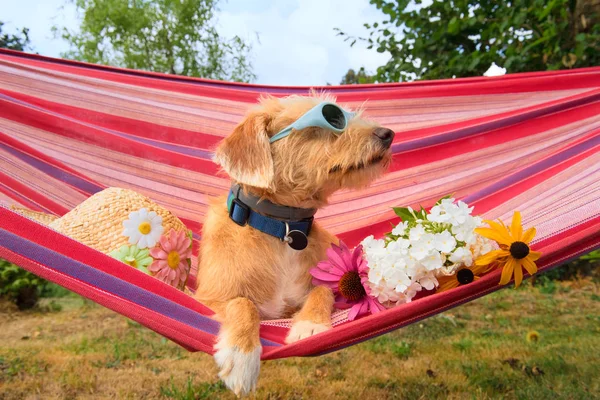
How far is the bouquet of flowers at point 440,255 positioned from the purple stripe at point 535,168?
992 mm

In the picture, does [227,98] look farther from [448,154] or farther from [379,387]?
[379,387]

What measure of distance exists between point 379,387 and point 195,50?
334 inches

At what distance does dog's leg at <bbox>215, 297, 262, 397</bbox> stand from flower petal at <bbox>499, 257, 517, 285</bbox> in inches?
31.1

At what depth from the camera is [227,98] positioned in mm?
3381

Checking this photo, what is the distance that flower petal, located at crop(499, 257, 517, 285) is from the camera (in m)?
1.59

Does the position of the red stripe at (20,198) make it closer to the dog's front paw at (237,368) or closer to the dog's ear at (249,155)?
the dog's ear at (249,155)

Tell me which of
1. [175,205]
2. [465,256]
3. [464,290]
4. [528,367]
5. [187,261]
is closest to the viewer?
[464,290]

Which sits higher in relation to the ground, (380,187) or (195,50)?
(380,187)

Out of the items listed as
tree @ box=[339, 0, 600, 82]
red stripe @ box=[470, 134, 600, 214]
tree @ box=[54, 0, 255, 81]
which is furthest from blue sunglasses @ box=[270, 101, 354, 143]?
tree @ box=[54, 0, 255, 81]

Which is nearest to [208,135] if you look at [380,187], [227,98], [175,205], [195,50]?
[227,98]

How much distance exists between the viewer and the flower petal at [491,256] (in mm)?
1621

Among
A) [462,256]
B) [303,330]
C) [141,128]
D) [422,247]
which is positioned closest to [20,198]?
[141,128]

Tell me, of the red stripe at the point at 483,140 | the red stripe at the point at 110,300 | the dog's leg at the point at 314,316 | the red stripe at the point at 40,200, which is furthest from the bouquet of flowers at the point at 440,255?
the red stripe at the point at 40,200

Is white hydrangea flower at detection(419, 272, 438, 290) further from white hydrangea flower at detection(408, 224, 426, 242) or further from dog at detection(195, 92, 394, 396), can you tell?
dog at detection(195, 92, 394, 396)
